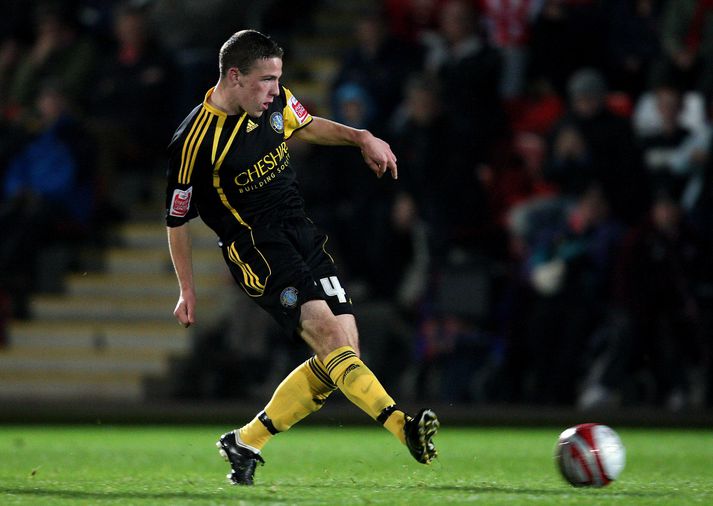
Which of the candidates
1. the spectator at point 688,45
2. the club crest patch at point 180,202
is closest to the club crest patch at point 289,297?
the club crest patch at point 180,202

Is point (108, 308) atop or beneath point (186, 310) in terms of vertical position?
beneath

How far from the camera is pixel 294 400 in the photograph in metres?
7.02

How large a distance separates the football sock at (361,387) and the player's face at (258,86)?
3.96 feet

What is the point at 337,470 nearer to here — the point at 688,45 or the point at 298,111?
the point at 298,111

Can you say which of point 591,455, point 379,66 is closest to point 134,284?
point 379,66

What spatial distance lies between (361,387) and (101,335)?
8336 millimetres

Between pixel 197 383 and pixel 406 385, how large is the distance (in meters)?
2.07

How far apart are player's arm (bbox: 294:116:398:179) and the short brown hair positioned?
0.52m

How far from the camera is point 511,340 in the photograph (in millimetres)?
12773

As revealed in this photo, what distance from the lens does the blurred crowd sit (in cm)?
1245

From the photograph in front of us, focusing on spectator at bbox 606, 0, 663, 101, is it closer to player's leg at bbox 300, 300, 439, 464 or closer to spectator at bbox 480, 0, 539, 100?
spectator at bbox 480, 0, 539, 100

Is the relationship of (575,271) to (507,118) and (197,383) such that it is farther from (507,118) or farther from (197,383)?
(197,383)

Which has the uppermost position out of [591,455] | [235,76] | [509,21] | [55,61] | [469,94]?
[509,21]

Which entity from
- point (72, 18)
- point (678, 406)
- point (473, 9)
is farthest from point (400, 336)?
point (72, 18)
